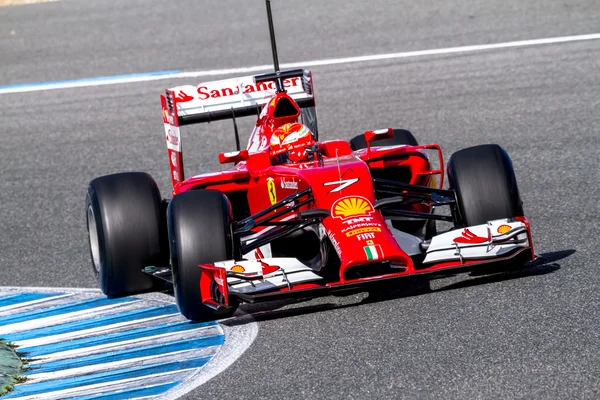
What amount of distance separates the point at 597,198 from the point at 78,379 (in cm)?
476

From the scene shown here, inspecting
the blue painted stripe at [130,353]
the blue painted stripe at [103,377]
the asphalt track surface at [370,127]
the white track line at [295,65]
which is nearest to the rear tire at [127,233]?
the asphalt track surface at [370,127]

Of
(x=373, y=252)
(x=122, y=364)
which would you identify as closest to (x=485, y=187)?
(x=373, y=252)

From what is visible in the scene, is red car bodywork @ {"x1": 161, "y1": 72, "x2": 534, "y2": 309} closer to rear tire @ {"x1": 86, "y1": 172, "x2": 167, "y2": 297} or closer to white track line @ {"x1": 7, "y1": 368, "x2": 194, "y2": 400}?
rear tire @ {"x1": 86, "y1": 172, "x2": 167, "y2": 297}

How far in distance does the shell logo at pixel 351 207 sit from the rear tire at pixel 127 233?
139 centimetres

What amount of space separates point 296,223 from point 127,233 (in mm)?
1171

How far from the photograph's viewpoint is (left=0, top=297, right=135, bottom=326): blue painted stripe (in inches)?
289

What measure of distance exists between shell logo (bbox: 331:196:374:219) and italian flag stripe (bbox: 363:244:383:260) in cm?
39

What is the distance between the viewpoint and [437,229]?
28.7 feet

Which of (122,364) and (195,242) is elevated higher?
(195,242)

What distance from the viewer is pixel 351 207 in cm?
655

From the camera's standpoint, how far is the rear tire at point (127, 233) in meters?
7.23

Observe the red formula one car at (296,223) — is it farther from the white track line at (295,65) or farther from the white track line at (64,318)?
the white track line at (295,65)

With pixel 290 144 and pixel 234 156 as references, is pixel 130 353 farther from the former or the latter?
pixel 290 144

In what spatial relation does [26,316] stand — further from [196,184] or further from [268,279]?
[268,279]
